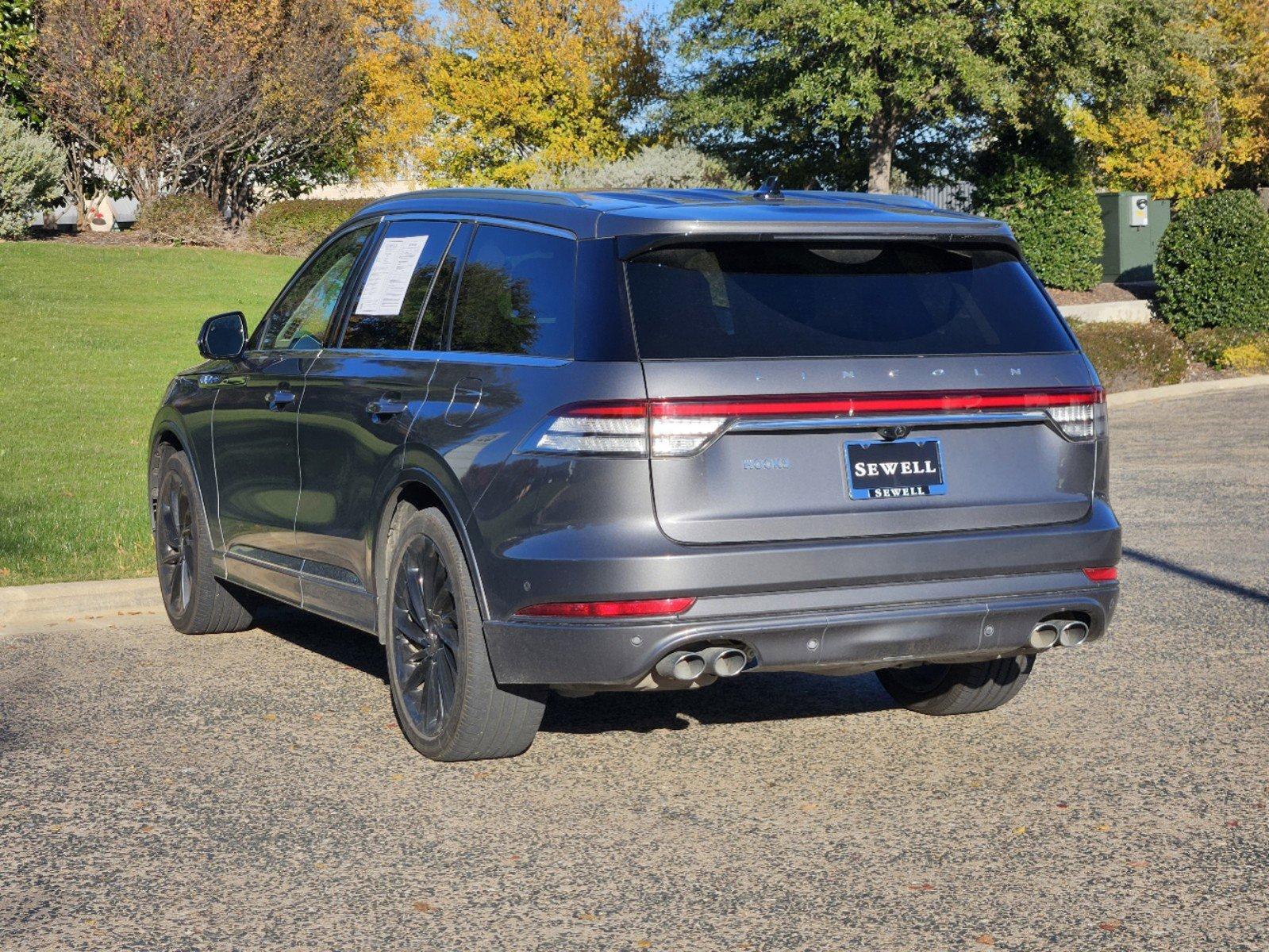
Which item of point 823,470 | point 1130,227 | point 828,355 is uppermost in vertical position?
point 828,355

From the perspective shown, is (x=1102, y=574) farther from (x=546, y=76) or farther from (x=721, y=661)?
(x=546, y=76)

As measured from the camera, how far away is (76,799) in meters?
5.53

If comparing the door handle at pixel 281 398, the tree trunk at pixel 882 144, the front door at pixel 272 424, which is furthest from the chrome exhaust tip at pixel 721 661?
the tree trunk at pixel 882 144

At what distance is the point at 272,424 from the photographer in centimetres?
704

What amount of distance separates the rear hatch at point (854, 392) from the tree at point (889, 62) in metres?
23.7

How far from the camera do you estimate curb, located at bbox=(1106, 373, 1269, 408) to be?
20.7 metres

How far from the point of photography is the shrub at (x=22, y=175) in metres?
33.2

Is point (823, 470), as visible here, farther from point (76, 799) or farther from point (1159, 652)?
point (1159, 652)

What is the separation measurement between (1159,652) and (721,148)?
1119 inches

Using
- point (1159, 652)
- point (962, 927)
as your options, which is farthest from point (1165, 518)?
point (962, 927)

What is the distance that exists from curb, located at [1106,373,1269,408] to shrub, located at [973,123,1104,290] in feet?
21.8

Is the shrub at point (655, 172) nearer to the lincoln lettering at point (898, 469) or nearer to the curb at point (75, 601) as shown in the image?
the curb at point (75, 601)

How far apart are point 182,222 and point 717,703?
3048 cm

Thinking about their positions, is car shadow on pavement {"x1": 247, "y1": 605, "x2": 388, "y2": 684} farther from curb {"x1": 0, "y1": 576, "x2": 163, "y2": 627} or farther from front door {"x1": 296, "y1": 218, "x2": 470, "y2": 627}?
front door {"x1": 296, "y1": 218, "x2": 470, "y2": 627}
